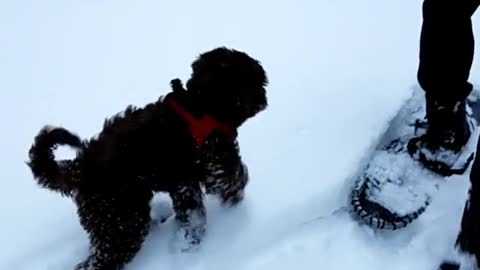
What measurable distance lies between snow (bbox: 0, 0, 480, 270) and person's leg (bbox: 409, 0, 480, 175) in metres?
0.16

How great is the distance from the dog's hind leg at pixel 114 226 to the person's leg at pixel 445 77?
1181 millimetres

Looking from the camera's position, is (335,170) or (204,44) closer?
(335,170)

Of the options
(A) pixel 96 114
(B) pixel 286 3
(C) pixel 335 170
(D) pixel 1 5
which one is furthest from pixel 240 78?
(D) pixel 1 5

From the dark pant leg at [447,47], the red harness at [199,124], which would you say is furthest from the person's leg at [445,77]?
the red harness at [199,124]

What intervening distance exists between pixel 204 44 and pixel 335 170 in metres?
1.37

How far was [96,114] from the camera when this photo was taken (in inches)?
120

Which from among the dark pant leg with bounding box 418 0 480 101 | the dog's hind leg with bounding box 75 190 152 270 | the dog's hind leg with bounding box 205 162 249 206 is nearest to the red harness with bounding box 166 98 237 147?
the dog's hind leg with bounding box 205 162 249 206

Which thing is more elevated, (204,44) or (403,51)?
(204,44)

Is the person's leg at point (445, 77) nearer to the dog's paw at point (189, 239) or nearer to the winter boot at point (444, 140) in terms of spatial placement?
the winter boot at point (444, 140)

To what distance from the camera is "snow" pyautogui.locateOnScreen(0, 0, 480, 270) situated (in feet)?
7.58

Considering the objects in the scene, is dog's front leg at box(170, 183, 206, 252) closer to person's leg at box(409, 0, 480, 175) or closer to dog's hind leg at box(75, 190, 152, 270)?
dog's hind leg at box(75, 190, 152, 270)

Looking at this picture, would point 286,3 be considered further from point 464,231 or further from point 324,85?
point 464,231

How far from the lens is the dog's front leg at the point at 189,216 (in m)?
2.28

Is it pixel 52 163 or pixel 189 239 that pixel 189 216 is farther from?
pixel 52 163
